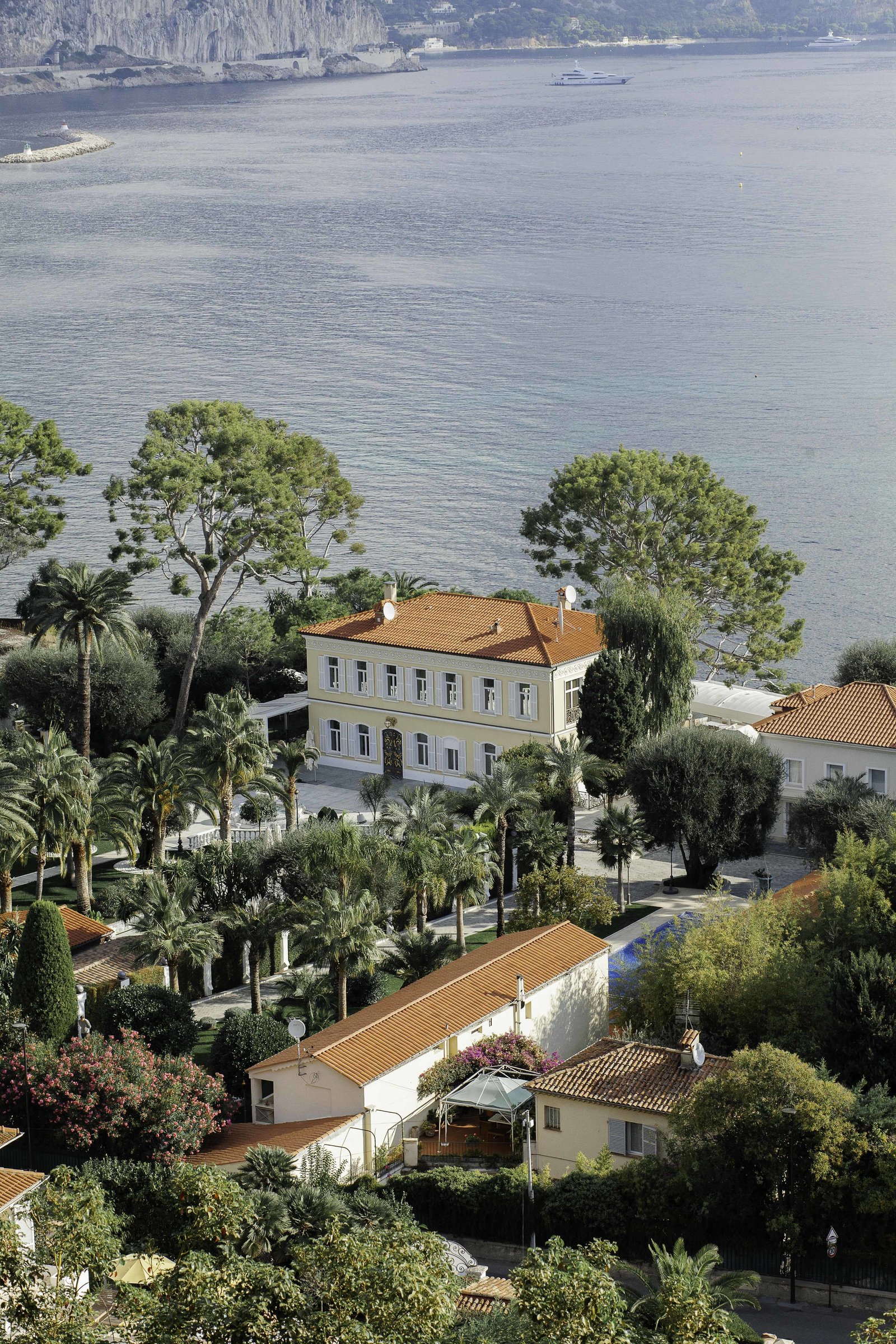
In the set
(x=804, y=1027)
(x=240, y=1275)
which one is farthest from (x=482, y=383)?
(x=240, y=1275)

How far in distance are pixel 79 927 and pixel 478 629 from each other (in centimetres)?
1860

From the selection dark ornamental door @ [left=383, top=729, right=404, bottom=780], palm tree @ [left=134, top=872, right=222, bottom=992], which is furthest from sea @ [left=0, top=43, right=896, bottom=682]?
palm tree @ [left=134, top=872, right=222, bottom=992]

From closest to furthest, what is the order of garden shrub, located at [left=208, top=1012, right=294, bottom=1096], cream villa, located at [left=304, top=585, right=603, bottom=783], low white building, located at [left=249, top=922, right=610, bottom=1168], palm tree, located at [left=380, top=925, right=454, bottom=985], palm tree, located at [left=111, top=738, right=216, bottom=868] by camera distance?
low white building, located at [left=249, top=922, right=610, bottom=1168] → garden shrub, located at [left=208, top=1012, right=294, bottom=1096] → palm tree, located at [left=380, top=925, right=454, bottom=985] → palm tree, located at [left=111, top=738, right=216, bottom=868] → cream villa, located at [left=304, top=585, right=603, bottom=783]

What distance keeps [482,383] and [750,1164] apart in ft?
325

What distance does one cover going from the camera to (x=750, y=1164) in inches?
1067

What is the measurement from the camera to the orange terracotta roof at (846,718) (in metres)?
47.4

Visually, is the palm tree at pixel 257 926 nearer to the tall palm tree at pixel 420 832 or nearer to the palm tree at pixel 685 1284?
the tall palm tree at pixel 420 832

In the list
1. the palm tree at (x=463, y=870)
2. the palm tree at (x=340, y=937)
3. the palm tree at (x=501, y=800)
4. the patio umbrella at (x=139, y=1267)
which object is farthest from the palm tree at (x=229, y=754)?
the patio umbrella at (x=139, y=1267)

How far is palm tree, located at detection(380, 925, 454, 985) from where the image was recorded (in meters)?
38.2

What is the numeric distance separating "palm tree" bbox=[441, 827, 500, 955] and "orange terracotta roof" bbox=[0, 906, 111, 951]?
7897 millimetres

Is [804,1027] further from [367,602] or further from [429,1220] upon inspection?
[367,602]

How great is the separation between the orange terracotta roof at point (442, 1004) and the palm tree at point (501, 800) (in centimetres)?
322

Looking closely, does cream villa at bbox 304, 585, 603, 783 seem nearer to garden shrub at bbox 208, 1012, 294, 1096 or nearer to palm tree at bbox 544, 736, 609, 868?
palm tree at bbox 544, 736, 609, 868

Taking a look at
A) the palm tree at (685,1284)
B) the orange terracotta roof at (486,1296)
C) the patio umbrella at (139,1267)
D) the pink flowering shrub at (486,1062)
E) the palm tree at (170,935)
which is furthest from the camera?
the palm tree at (170,935)
